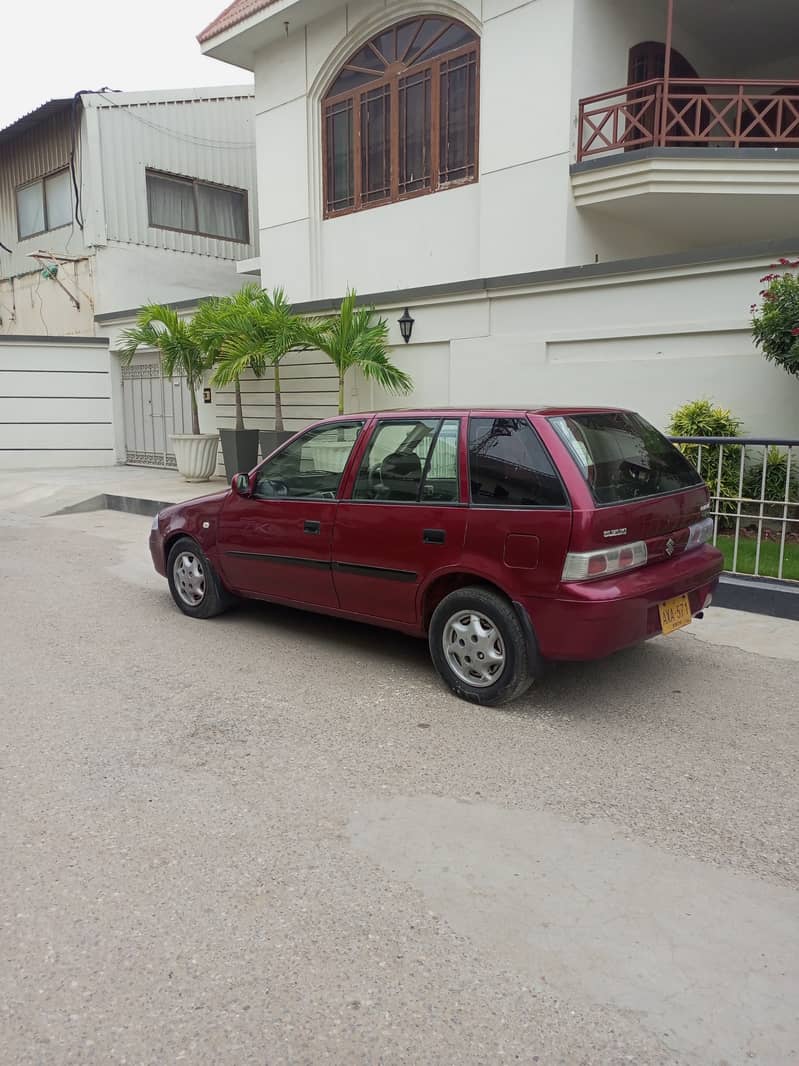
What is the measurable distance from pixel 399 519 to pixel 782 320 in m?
4.99

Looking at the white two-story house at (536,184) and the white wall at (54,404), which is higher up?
the white two-story house at (536,184)

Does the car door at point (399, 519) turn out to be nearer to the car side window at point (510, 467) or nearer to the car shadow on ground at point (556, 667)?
the car side window at point (510, 467)

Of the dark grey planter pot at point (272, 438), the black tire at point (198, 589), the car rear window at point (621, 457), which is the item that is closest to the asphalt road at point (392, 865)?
the black tire at point (198, 589)

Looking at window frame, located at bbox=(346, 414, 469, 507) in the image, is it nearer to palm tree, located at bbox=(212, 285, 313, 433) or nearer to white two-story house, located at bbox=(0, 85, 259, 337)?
palm tree, located at bbox=(212, 285, 313, 433)

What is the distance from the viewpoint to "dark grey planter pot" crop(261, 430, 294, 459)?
1300 centimetres

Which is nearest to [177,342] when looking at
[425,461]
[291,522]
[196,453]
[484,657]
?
→ [196,453]

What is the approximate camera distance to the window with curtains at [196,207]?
19.2 metres

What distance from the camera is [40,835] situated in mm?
3197

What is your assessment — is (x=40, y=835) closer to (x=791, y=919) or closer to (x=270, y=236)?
(x=791, y=919)

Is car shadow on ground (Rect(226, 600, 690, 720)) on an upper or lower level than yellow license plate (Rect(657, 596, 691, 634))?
lower

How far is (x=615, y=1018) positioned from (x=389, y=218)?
1388 cm

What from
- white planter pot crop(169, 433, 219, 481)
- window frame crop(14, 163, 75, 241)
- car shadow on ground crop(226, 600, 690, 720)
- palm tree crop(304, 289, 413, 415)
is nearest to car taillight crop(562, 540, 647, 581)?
car shadow on ground crop(226, 600, 690, 720)

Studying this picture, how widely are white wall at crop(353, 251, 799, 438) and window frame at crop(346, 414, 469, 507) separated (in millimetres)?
5300

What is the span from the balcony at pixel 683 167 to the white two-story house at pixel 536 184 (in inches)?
1.4
